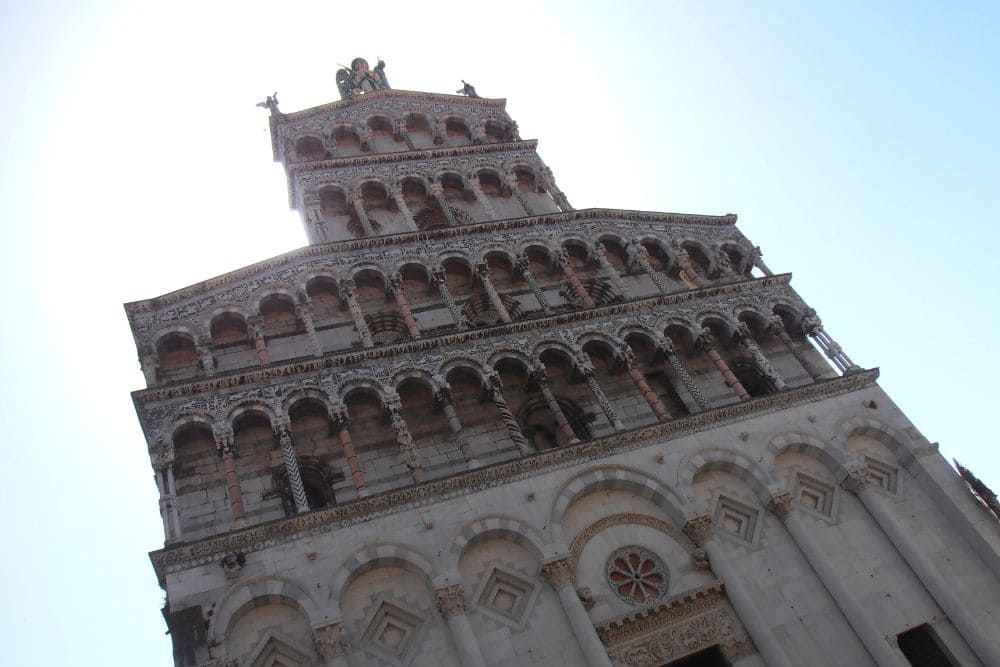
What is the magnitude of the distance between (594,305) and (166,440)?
10.7m

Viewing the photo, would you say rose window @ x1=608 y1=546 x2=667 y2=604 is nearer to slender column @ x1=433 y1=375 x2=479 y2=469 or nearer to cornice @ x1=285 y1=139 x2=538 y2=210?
slender column @ x1=433 y1=375 x2=479 y2=469

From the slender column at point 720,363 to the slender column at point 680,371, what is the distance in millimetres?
702

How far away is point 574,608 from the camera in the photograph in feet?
47.9

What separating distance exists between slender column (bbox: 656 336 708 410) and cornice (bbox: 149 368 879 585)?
0.54 m

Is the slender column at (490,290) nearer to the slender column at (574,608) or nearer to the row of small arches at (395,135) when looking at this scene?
the slender column at (574,608)

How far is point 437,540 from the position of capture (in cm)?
1493

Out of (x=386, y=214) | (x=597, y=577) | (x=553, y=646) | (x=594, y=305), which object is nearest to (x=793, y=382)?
(x=594, y=305)

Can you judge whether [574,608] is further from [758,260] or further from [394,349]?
[758,260]

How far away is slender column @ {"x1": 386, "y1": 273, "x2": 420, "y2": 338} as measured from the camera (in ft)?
62.1

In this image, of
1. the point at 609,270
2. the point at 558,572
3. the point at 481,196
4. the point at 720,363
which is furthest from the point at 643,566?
the point at 481,196

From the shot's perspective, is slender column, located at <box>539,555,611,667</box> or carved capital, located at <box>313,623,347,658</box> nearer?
carved capital, located at <box>313,623,347,658</box>

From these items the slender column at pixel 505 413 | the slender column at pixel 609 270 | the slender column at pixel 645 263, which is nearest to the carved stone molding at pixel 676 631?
the slender column at pixel 505 413

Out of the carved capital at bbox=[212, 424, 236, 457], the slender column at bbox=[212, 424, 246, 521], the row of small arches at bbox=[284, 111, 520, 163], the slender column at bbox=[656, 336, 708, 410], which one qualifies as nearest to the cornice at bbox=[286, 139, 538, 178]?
the row of small arches at bbox=[284, 111, 520, 163]

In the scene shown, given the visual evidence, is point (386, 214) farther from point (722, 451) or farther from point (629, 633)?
point (629, 633)
